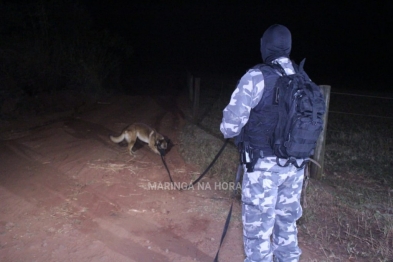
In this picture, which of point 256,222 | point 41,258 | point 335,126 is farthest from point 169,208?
point 335,126

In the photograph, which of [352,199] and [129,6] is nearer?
[352,199]

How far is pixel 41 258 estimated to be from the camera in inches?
142

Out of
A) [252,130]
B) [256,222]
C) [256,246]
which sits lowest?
[256,246]

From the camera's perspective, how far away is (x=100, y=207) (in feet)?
15.8

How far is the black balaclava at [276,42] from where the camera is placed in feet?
9.45

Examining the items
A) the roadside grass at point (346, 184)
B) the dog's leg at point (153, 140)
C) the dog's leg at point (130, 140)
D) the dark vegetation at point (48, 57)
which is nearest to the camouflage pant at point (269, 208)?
the roadside grass at point (346, 184)

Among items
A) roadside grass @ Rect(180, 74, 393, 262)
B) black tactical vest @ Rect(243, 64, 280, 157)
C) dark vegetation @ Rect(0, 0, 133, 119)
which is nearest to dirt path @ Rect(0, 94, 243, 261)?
roadside grass @ Rect(180, 74, 393, 262)

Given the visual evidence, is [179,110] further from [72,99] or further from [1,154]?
[1,154]

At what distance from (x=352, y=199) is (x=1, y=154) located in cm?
631

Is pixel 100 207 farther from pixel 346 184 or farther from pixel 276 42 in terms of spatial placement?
pixel 346 184

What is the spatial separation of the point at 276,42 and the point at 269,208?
1.37m

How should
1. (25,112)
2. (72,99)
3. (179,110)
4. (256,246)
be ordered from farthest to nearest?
(72,99) < (179,110) < (25,112) < (256,246)

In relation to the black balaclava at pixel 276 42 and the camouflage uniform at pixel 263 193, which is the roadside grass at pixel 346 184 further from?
the black balaclava at pixel 276 42

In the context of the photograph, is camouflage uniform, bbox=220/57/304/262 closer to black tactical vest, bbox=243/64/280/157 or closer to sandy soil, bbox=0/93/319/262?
black tactical vest, bbox=243/64/280/157
